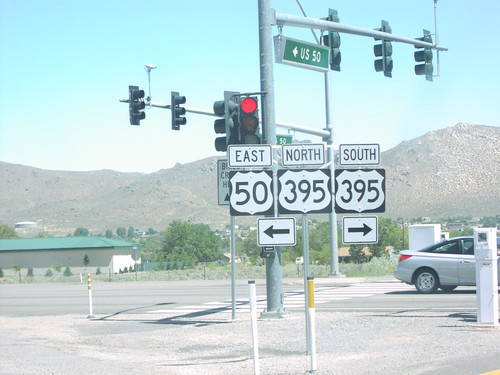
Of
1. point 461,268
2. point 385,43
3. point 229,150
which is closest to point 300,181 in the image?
point 229,150

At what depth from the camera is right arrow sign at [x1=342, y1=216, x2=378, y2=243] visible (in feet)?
44.5

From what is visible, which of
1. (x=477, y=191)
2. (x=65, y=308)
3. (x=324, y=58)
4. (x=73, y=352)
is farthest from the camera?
(x=477, y=191)

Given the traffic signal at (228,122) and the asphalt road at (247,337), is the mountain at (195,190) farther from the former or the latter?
the traffic signal at (228,122)

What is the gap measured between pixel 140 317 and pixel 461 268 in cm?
875

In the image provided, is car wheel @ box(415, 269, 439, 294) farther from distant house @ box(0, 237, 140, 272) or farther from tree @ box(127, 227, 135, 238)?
tree @ box(127, 227, 135, 238)

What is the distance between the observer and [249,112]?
17.6 m

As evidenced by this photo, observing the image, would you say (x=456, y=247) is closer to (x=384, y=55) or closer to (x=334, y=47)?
(x=384, y=55)

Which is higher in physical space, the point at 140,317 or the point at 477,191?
the point at 477,191

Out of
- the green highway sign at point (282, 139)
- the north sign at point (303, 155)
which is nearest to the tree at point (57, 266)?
the green highway sign at point (282, 139)

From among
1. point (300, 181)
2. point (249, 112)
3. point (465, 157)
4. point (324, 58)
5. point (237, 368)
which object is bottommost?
point (237, 368)

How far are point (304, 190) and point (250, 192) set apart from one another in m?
0.94

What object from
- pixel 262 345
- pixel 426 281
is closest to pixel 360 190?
pixel 262 345

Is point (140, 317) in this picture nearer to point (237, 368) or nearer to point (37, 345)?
point (37, 345)

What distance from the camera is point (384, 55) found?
72.6 feet
